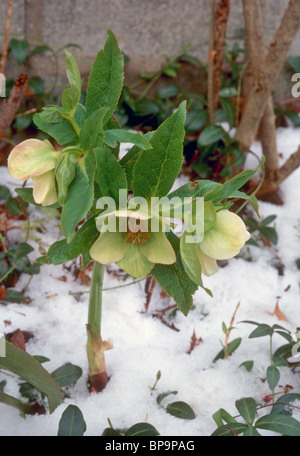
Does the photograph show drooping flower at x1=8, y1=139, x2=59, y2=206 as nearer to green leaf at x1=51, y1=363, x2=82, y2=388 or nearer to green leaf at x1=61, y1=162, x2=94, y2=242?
green leaf at x1=61, y1=162, x2=94, y2=242

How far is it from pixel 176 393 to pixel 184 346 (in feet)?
0.46

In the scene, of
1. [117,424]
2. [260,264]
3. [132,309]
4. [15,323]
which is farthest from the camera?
[260,264]

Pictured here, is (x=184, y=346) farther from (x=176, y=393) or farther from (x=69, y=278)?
(x=69, y=278)

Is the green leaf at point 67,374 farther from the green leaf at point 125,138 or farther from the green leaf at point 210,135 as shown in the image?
the green leaf at point 210,135

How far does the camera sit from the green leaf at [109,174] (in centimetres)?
55

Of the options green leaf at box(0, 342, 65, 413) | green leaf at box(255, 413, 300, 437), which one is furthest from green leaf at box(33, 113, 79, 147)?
green leaf at box(255, 413, 300, 437)

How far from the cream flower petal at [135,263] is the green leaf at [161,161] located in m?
0.07

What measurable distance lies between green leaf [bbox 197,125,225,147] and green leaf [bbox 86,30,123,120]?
26.1 inches

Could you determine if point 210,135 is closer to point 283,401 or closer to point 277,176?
point 277,176

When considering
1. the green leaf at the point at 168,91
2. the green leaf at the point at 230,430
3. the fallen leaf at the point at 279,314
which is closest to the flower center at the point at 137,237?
the green leaf at the point at 230,430

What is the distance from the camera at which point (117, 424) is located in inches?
32.5

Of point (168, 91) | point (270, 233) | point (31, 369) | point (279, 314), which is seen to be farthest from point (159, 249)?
point (168, 91)
